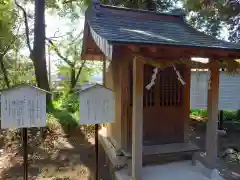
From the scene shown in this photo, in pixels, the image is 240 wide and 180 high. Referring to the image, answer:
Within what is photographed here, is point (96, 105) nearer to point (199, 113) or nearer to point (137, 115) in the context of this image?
point (137, 115)

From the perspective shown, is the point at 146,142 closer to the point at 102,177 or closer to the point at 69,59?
the point at 102,177

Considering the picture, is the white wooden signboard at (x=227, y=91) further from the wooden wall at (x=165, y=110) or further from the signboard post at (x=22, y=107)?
the signboard post at (x=22, y=107)

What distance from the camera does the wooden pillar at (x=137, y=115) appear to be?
3.80 m

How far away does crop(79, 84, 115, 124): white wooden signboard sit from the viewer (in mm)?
3621

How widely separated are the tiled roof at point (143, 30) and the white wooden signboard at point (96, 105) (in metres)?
0.86

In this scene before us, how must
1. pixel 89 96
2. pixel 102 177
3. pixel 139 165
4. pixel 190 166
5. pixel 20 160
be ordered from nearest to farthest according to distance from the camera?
pixel 89 96
pixel 139 165
pixel 190 166
pixel 102 177
pixel 20 160

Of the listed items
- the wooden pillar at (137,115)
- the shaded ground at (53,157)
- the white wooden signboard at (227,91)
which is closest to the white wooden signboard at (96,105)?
the wooden pillar at (137,115)

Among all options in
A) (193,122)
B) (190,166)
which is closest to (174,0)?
(193,122)

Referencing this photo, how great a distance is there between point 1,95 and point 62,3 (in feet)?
36.9

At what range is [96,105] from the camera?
12.1 feet

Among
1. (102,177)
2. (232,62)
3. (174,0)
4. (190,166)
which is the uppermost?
(174,0)

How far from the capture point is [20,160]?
6.12 m

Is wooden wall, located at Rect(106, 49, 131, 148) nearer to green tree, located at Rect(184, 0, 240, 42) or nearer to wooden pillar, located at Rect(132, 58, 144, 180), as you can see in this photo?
wooden pillar, located at Rect(132, 58, 144, 180)

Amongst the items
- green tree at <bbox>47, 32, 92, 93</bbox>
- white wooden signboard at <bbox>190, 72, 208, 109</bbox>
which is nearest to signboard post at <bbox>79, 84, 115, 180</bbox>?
white wooden signboard at <bbox>190, 72, 208, 109</bbox>
